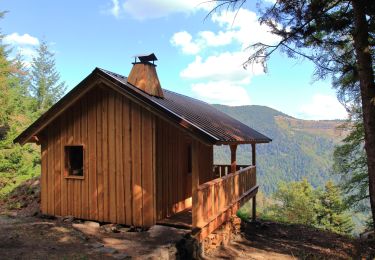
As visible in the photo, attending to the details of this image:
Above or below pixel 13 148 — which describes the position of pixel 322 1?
above

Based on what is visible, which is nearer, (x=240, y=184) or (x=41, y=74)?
(x=240, y=184)

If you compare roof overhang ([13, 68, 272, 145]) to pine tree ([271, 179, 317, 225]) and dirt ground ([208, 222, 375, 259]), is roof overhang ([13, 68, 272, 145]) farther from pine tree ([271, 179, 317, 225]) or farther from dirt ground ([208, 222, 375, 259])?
pine tree ([271, 179, 317, 225])

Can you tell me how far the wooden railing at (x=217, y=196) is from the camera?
845cm

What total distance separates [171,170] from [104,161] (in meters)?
2.03

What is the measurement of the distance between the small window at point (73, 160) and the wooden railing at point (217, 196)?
4360mm

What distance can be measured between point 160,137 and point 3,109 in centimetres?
1609

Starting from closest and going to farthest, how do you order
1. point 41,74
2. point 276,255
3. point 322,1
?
point 322,1 < point 276,255 < point 41,74

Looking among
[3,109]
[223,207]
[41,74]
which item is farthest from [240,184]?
[41,74]

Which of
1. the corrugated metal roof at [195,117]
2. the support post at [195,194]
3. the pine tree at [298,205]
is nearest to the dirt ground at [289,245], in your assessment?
the support post at [195,194]

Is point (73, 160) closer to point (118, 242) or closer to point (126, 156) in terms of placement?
point (126, 156)

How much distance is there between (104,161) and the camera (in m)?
9.84

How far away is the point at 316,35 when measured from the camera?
9.65 meters

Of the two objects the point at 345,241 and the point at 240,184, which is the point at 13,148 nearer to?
the point at 240,184

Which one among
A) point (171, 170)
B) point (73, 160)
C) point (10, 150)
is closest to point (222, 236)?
point (171, 170)
